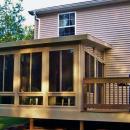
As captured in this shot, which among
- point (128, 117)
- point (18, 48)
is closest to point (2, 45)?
point (18, 48)

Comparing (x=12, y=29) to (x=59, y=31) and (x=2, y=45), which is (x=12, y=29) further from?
(x=2, y=45)

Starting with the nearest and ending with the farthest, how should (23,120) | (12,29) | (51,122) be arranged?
1. (51,122)
2. (23,120)
3. (12,29)

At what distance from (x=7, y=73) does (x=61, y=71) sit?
2.72 metres

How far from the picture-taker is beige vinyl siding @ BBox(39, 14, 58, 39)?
1885 centimetres

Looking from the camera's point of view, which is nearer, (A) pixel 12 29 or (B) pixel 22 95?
(B) pixel 22 95

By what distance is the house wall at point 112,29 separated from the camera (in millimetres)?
16219

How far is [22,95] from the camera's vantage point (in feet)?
46.0

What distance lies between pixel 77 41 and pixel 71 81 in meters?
1.52

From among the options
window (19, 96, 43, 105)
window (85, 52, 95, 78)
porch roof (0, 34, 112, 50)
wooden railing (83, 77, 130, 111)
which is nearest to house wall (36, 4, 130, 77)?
porch roof (0, 34, 112, 50)

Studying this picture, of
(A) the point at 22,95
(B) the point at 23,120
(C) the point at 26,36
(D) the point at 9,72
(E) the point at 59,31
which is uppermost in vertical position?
(C) the point at 26,36

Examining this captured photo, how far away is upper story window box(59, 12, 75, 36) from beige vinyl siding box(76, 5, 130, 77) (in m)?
0.65

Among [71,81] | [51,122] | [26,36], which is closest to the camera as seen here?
[71,81]

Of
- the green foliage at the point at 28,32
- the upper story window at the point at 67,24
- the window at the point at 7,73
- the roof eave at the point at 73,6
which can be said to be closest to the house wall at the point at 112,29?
the roof eave at the point at 73,6

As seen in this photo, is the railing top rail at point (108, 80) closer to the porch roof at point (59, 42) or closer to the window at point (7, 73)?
the porch roof at point (59, 42)
